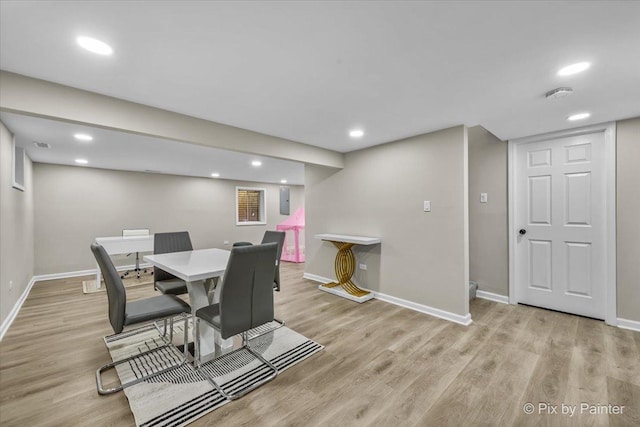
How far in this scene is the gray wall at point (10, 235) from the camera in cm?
279

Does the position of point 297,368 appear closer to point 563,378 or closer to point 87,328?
point 563,378

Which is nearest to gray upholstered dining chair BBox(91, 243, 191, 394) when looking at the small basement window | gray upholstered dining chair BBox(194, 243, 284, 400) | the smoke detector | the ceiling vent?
gray upholstered dining chair BBox(194, 243, 284, 400)

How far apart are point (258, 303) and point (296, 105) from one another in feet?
5.71

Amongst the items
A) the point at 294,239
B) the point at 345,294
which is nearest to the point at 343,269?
the point at 345,294

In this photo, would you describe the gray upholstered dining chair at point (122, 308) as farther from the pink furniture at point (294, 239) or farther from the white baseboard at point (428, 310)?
the pink furniture at point (294, 239)

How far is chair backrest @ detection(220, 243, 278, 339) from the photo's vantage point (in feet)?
5.92

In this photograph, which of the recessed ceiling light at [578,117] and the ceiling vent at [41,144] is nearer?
the recessed ceiling light at [578,117]

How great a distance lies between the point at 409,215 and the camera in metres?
3.45

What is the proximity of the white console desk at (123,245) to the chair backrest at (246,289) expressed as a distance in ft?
12.9

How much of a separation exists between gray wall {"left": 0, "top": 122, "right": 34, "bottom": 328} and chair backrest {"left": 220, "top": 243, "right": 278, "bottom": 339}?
2.81 metres

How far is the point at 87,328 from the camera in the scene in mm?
2873

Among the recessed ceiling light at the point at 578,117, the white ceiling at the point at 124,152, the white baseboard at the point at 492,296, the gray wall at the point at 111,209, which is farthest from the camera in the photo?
the gray wall at the point at 111,209

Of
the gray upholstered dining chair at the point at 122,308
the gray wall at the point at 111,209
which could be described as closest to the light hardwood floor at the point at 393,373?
the gray upholstered dining chair at the point at 122,308

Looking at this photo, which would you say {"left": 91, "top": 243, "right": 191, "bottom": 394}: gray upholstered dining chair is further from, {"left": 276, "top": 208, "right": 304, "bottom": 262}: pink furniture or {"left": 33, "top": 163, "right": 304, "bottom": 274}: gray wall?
{"left": 33, "top": 163, "right": 304, "bottom": 274}: gray wall
